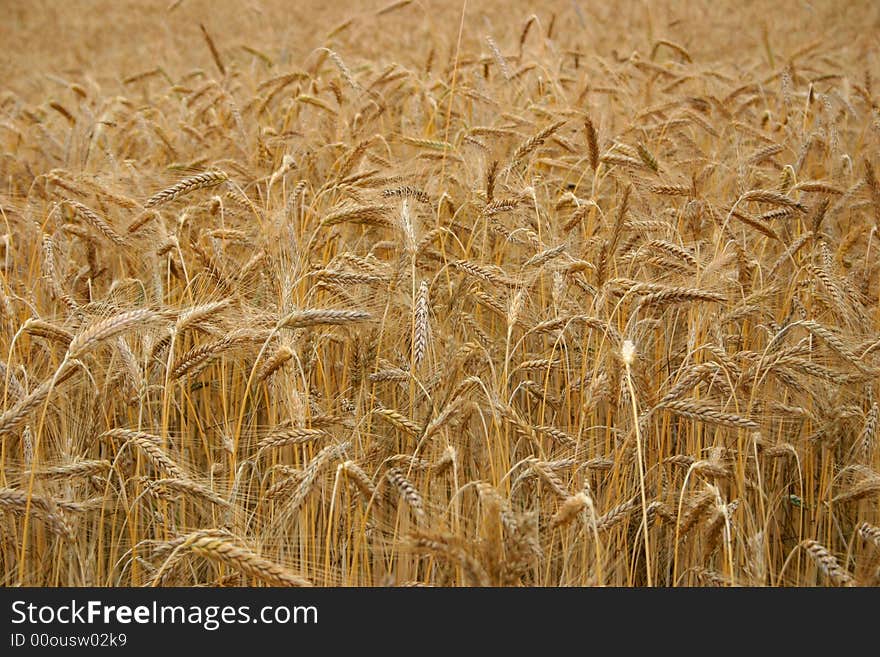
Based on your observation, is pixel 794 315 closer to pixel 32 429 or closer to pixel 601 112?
pixel 601 112

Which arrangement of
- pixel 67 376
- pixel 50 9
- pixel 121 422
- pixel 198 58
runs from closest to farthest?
1. pixel 67 376
2. pixel 121 422
3. pixel 198 58
4. pixel 50 9

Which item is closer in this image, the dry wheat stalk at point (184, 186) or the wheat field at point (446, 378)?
the wheat field at point (446, 378)

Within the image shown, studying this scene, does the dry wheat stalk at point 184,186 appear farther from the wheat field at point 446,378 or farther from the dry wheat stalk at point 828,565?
the dry wheat stalk at point 828,565

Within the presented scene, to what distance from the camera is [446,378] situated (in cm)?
223

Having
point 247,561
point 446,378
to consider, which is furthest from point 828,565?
point 247,561

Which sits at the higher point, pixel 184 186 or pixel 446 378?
pixel 184 186

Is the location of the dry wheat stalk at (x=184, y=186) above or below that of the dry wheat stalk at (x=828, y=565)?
above

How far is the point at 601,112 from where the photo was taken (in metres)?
4.40

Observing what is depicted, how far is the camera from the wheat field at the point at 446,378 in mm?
1957

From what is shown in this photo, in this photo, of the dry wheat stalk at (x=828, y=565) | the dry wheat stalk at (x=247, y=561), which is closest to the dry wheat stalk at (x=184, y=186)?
the dry wheat stalk at (x=247, y=561)

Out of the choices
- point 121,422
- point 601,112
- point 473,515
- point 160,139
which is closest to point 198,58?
point 160,139

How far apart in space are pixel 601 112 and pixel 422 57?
3.63 m

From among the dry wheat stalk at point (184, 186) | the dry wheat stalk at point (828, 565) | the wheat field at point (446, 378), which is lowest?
the dry wheat stalk at point (828, 565)

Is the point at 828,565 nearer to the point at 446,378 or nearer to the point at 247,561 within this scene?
the point at 446,378
